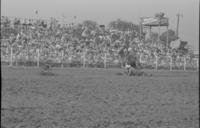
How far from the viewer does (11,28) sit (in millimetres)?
34469

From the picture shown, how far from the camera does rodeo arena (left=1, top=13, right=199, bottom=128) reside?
24.7ft

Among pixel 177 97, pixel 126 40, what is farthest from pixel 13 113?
pixel 126 40

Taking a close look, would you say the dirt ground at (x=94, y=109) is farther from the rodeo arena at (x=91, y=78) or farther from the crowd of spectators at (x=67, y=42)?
the crowd of spectators at (x=67, y=42)

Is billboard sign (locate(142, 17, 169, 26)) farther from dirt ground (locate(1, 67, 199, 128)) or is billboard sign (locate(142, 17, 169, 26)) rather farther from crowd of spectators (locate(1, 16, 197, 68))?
dirt ground (locate(1, 67, 199, 128))

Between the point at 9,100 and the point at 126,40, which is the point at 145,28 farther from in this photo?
the point at 9,100

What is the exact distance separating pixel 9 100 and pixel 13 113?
185 cm

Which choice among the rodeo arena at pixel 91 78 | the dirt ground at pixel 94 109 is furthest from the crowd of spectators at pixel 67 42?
the dirt ground at pixel 94 109

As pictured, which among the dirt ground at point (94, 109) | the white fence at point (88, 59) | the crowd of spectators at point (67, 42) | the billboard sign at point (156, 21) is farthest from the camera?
the billboard sign at point (156, 21)

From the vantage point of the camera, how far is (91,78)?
58.4 ft

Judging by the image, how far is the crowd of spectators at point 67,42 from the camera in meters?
30.3

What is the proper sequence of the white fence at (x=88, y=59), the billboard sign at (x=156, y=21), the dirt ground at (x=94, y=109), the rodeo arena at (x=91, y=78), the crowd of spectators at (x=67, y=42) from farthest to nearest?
the billboard sign at (x=156, y=21) < the crowd of spectators at (x=67, y=42) < the white fence at (x=88, y=59) < the rodeo arena at (x=91, y=78) < the dirt ground at (x=94, y=109)

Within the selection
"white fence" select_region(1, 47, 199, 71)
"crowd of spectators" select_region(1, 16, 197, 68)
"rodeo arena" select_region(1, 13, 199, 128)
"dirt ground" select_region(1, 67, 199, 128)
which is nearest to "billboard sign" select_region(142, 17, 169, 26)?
"rodeo arena" select_region(1, 13, 199, 128)

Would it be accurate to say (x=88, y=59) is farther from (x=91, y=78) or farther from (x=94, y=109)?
(x=94, y=109)

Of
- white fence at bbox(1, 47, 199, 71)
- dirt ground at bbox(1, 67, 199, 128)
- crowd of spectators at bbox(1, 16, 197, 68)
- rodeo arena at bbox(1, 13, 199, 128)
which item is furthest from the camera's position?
crowd of spectators at bbox(1, 16, 197, 68)
